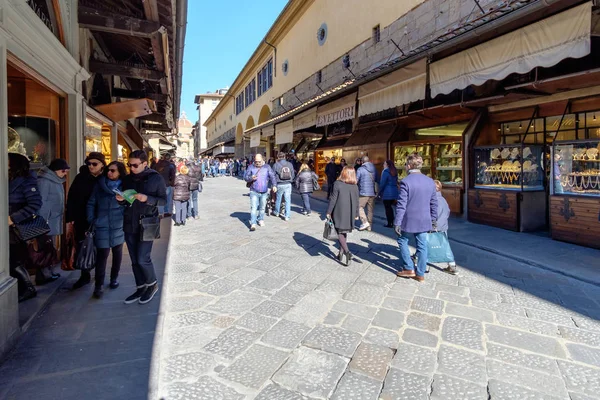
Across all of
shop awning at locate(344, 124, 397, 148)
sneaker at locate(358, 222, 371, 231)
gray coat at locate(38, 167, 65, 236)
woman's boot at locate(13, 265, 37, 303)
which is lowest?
woman's boot at locate(13, 265, 37, 303)

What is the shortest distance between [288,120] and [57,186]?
449 inches

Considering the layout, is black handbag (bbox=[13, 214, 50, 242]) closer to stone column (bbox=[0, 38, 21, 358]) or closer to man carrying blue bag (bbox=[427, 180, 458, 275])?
stone column (bbox=[0, 38, 21, 358])

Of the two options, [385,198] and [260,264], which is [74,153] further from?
[385,198]

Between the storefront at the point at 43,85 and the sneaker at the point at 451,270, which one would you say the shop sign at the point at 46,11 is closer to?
the storefront at the point at 43,85

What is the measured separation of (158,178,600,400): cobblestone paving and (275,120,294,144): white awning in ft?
→ 32.6

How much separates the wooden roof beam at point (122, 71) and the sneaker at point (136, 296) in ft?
14.3

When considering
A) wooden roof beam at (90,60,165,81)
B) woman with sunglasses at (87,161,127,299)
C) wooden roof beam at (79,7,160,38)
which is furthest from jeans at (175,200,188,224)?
woman with sunglasses at (87,161,127,299)

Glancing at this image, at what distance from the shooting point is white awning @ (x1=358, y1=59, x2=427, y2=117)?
6918 millimetres

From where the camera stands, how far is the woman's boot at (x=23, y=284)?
11.3ft

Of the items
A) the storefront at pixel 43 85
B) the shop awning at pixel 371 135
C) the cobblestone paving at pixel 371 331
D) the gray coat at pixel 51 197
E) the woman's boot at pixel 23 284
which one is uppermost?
the shop awning at pixel 371 135

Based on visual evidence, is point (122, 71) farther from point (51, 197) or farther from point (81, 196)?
point (81, 196)

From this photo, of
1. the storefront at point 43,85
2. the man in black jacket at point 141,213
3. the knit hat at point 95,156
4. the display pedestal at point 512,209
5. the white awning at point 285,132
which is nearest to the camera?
the storefront at point 43,85

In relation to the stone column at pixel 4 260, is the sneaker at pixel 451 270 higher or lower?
lower

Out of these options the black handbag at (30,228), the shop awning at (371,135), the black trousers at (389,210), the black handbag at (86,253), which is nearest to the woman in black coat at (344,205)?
the black handbag at (86,253)
